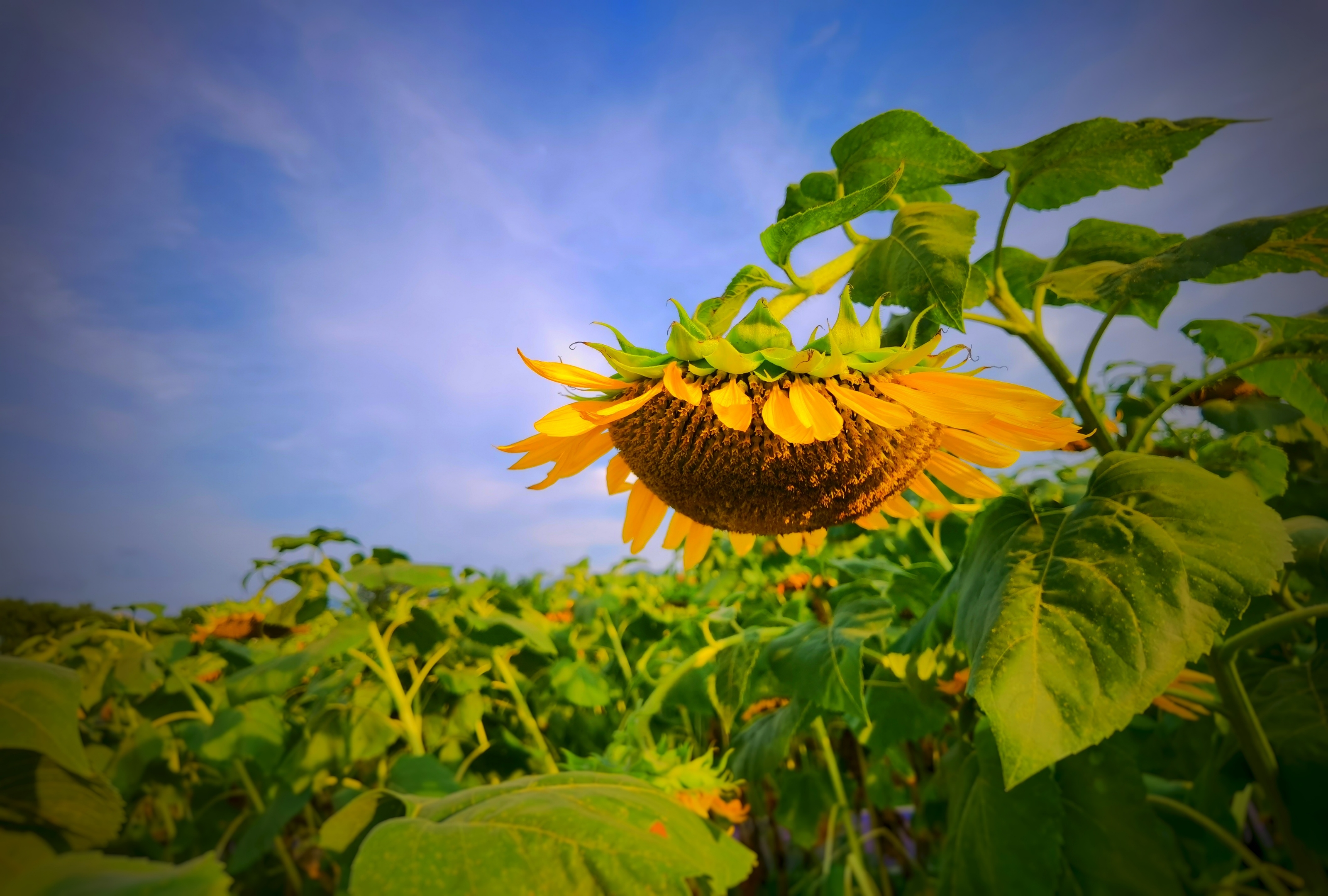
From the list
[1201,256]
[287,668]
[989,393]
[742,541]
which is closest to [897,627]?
[742,541]

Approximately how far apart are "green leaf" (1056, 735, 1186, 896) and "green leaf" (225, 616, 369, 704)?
4.90 feet

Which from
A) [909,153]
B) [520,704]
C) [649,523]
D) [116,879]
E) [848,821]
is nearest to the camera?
[116,879]

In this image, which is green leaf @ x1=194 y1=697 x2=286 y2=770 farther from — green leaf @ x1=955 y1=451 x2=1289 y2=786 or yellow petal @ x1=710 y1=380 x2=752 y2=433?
green leaf @ x1=955 y1=451 x2=1289 y2=786

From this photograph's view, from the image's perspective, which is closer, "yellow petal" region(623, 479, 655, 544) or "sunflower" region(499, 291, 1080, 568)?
"sunflower" region(499, 291, 1080, 568)

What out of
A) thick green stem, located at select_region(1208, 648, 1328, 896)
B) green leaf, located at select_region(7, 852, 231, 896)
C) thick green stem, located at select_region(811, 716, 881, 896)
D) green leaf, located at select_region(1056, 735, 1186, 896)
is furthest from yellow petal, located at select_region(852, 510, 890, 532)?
green leaf, located at select_region(7, 852, 231, 896)

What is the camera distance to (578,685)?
1.83 metres

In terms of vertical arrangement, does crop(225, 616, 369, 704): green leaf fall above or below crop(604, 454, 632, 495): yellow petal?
below

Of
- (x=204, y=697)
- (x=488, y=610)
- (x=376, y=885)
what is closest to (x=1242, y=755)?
(x=376, y=885)

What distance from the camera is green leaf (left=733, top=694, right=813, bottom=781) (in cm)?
126

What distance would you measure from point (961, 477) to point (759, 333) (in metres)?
0.51

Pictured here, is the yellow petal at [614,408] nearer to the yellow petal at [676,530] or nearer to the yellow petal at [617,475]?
the yellow petal at [617,475]

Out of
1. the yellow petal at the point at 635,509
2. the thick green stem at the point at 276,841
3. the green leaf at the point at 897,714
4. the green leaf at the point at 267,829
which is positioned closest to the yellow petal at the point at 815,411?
the yellow petal at the point at 635,509

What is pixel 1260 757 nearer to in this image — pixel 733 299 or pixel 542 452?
pixel 733 299

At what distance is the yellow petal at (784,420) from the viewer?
2.32ft
